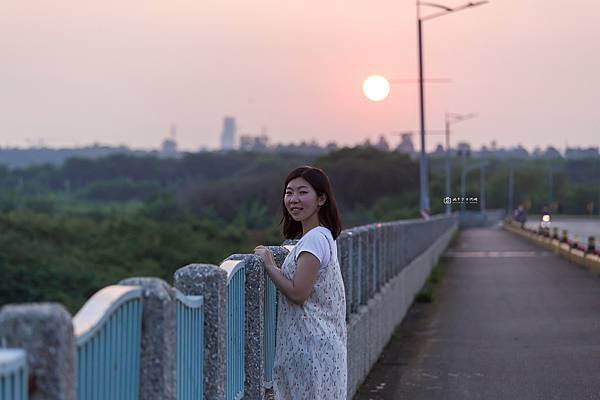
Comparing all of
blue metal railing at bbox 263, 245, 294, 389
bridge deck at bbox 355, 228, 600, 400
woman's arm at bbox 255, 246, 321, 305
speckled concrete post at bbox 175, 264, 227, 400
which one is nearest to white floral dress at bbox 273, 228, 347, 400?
woman's arm at bbox 255, 246, 321, 305

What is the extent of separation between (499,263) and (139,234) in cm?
5824

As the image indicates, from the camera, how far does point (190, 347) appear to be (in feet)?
20.6

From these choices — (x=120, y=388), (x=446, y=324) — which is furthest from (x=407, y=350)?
(x=120, y=388)

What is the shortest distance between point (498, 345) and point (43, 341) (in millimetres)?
13376

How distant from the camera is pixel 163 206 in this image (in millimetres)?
126688

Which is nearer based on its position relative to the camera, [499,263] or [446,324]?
[446,324]

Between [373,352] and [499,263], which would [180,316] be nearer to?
[373,352]

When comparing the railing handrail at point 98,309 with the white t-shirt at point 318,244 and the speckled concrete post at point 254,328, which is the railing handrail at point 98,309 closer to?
the white t-shirt at point 318,244

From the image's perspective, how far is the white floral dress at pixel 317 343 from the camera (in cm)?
704

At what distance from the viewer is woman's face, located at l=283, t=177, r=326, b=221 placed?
7105 millimetres

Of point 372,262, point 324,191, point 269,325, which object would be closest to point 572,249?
point 372,262

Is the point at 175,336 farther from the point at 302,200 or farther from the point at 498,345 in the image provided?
the point at 498,345

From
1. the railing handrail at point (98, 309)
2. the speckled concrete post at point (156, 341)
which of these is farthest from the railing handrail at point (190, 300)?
the railing handrail at point (98, 309)

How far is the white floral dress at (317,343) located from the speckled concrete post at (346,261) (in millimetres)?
5002
